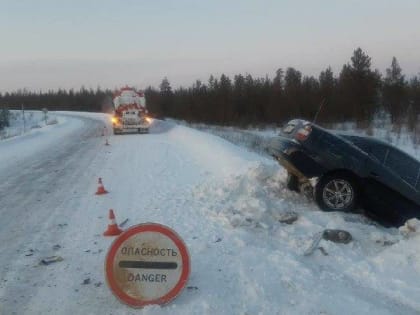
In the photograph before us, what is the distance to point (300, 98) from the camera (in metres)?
63.1

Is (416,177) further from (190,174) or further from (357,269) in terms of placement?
(190,174)

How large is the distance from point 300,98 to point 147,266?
198ft

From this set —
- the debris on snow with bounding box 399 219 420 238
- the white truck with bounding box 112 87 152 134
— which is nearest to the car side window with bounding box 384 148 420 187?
the debris on snow with bounding box 399 219 420 238

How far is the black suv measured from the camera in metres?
7.68

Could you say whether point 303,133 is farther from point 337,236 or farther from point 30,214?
point 30,214

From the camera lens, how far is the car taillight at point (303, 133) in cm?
798

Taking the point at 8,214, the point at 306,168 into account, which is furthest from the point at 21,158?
the point at 306,168

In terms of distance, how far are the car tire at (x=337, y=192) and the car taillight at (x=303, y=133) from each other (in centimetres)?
71

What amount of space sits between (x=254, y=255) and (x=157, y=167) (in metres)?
7.70

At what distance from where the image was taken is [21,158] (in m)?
16.9

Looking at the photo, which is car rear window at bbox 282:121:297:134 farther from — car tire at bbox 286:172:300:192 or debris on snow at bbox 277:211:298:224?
debris on snow at bbox 277:211:298:224

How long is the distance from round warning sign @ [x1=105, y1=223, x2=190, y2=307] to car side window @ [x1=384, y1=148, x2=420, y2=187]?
469 centimetres

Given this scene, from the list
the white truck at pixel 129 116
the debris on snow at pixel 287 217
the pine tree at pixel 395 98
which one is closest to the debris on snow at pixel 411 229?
the debris on snow at pixel 287 217

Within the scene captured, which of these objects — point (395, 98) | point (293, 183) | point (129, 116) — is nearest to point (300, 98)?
point (395, 98)
